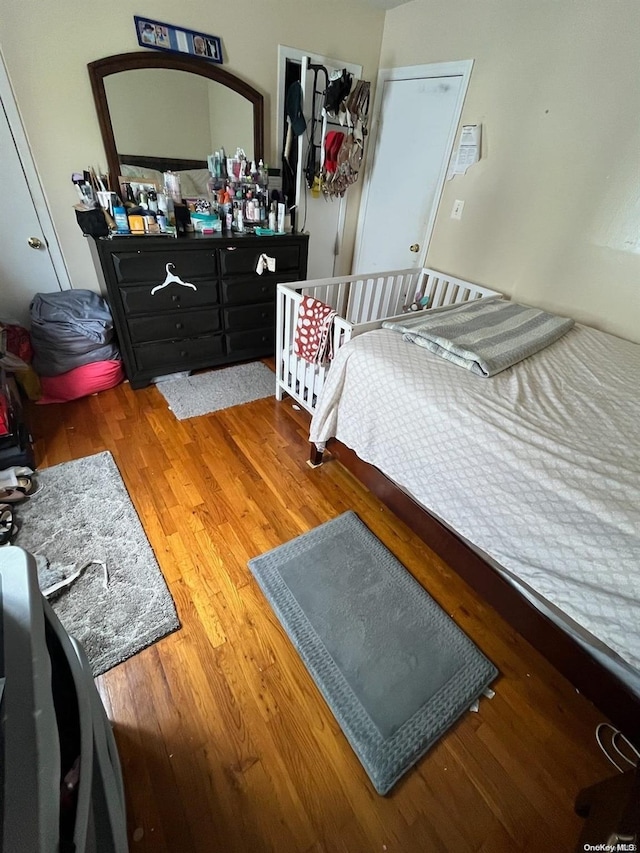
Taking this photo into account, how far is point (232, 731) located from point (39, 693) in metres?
0.86

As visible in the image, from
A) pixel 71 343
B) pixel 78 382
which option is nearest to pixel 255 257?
pixel 71 343

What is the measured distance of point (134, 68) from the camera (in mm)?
2078

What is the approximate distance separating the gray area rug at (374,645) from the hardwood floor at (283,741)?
4 cm

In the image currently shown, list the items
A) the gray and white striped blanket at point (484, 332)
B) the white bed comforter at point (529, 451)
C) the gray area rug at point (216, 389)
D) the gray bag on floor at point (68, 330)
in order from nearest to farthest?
the white bed comforter at point (529, 451) → the gray and white striped blanket at point (484, 332) → the gray bag on floor at point (68, 330) → the gray area rug at point (216, 389)

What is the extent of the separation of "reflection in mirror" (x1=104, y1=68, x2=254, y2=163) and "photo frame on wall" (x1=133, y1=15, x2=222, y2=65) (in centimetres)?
10

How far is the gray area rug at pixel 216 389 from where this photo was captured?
2.43m

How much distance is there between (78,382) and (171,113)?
1.73 m

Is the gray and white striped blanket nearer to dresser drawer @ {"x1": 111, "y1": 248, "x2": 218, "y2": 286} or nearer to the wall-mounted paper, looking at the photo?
the wall-mounted paper

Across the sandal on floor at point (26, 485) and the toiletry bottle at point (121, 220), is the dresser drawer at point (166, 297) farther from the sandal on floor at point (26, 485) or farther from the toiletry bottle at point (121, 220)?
the sandal on floor at point (26, 485)

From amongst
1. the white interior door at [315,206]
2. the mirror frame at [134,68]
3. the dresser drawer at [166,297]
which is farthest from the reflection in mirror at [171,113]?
the dresser drawer at [166,297]

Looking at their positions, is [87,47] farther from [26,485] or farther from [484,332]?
[484,332]

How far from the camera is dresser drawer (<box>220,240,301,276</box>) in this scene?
93.7 inches

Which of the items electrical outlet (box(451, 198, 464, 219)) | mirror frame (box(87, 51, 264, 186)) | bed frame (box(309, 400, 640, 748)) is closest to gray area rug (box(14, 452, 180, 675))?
bed frame (box(309, 400, 640, 748))

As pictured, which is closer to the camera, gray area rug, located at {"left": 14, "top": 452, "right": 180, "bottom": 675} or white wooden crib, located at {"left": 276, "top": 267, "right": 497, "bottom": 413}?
gray area rug, located at {"left": 14, "top": 452, "right": 180, "bottom": 675}
